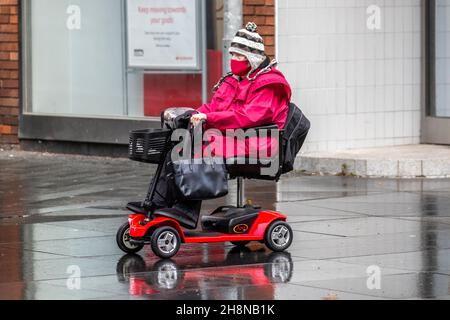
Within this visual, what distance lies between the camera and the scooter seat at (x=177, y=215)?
8445 mm

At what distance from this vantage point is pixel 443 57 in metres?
14.9

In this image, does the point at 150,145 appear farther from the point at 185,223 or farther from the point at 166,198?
the point at 185,223

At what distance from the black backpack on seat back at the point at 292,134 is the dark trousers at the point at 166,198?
76 cm

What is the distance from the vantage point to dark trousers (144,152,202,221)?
8.51m

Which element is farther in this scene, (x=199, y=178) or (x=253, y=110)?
(x=253, y=110)

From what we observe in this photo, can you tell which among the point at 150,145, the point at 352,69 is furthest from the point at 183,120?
the point at 352,69

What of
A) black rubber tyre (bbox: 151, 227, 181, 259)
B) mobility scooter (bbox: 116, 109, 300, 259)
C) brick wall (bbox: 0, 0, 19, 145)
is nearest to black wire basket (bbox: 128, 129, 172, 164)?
mobility scooter (bbox: 116, 109, 300, 259)

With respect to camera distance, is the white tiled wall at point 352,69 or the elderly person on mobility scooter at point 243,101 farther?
the white tiled wall at point 352,69

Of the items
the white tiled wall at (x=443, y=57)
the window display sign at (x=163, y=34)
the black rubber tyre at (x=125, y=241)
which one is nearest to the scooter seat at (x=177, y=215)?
the black rubber tyre at (x=125, y=241)

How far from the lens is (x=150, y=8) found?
584 inches

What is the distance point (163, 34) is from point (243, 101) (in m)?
6.21

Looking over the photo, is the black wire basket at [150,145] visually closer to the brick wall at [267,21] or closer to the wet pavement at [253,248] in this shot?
the wet pavement at [253,248]

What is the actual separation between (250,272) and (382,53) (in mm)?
7136
